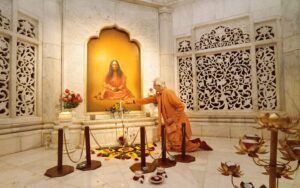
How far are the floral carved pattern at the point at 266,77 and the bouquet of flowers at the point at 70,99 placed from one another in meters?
4.93

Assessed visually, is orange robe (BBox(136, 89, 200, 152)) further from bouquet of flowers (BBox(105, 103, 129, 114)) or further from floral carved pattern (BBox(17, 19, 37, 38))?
floral carved pattern (BBox(17, 19, 37, 38))

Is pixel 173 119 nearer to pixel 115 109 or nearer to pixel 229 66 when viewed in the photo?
pixel 115 109

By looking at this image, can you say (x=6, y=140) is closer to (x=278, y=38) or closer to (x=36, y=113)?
(x=36, y=113)

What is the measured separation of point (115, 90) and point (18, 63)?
2449 millimetres

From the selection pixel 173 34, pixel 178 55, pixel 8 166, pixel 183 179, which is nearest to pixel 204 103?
pixel 178 55

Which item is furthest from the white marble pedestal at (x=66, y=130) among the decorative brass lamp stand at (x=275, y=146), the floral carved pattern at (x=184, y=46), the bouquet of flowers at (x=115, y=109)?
the decorative brass lamp stand at (x=275, y=146)

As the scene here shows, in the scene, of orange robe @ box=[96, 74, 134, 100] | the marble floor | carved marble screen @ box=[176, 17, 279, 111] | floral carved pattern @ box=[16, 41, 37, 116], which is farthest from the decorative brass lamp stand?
floral carved pattern @ box=[16, 41, 37, 116]

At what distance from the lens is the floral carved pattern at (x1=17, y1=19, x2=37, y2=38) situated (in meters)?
4.82

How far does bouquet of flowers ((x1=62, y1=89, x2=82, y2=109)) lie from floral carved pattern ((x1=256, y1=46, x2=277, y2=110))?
4.93m

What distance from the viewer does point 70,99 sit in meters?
4.83

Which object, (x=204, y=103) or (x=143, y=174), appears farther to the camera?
(x=204, y=103)

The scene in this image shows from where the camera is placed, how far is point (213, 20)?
620 centimetres

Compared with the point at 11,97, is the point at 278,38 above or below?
above

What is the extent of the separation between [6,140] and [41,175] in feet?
6.03
